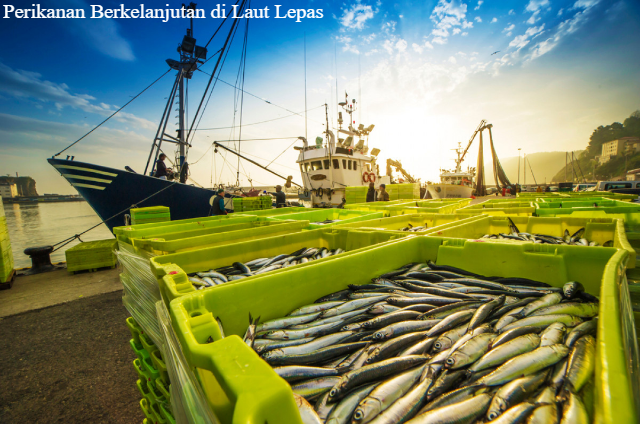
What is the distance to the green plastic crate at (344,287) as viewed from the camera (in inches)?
27.5

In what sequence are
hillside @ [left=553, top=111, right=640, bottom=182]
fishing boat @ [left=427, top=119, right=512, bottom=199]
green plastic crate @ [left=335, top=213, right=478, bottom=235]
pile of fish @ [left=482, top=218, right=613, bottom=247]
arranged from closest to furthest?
pile of fish @ [left=482, top=218, right=613, bottom=247], green plastic crate @ [left=335, top=213, right=478, bottom=235], fishing boat @ [left=427, top=119, right=512, bottom=199], hillside @ [left=553, top=111, right=640, bottom=182]

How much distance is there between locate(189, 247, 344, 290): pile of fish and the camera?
2.33m

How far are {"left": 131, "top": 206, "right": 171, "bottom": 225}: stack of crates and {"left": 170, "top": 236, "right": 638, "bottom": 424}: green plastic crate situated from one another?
619 cm

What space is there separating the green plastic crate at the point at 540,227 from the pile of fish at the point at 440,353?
1.30 m

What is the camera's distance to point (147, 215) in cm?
664

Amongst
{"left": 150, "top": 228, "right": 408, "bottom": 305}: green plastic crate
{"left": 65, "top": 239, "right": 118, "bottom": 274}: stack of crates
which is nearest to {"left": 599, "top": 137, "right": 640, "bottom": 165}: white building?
{"left": 150, "top": 228, "right": 408, "bottom": 305}: green plastic crate

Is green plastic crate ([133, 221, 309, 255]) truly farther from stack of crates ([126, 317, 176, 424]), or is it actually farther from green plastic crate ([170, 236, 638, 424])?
green plastic crate ([170, 236, 638, 424])

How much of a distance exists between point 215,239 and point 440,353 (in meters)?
2.94

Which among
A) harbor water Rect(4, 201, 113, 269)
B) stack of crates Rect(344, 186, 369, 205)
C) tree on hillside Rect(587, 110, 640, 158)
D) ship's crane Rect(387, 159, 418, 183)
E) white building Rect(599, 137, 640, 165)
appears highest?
tree on hillside Rect(587, 110, 640, 158)

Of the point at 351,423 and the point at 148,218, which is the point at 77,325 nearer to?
the point at 148,218

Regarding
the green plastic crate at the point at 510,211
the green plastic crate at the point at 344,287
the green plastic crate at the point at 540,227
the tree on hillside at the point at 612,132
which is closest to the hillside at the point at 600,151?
the tree on hillside at the point at 612,132

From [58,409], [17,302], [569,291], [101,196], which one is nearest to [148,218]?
[17,302]

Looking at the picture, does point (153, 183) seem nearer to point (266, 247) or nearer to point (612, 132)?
point (266, 247)

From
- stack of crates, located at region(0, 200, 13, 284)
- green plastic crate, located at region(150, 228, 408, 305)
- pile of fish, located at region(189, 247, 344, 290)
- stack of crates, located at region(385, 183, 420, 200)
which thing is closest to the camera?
pile of fish, located at region(189, 247, 344, 290)
